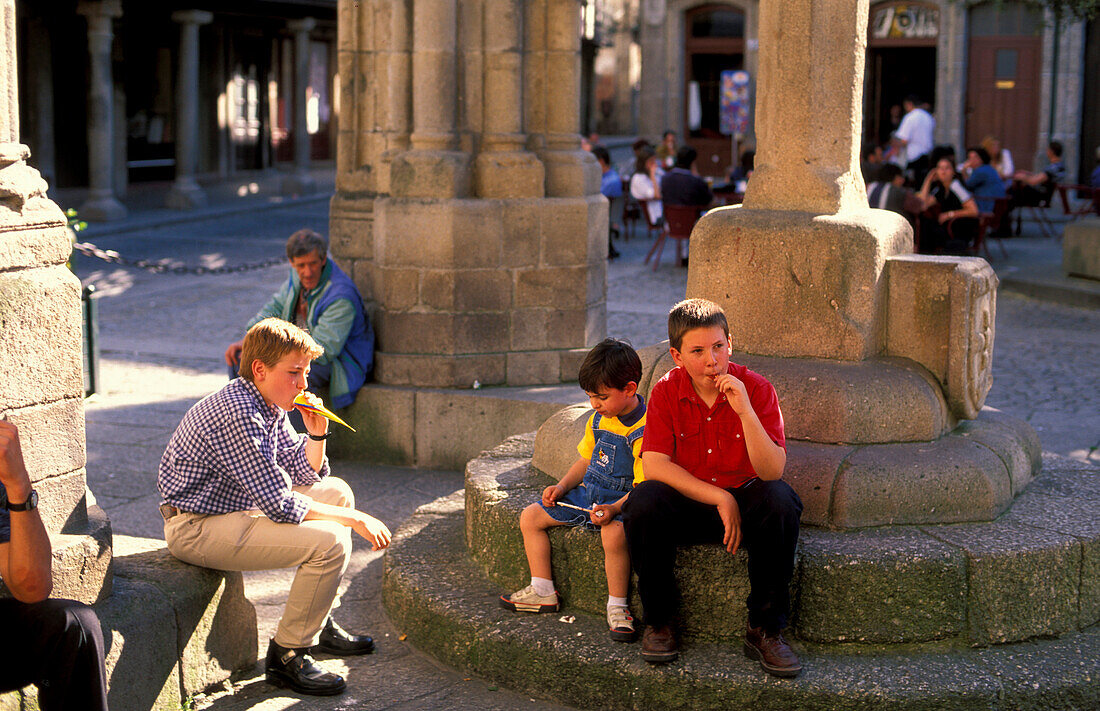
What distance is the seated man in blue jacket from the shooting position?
6.26 meters

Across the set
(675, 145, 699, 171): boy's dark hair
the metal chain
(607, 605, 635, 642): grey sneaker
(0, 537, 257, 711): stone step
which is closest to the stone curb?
the metal chain

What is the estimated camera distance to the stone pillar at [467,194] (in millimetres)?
6648

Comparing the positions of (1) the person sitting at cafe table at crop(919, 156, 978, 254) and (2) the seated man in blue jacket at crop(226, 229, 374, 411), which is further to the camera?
(1) the person sitting at cafe table at crop(919, 156, 978, 254)

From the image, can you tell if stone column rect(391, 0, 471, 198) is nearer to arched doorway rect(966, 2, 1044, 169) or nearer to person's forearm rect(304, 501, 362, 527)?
person's forearm rect(304, 501, 362, 527)

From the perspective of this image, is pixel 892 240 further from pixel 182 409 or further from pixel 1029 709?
pixel 182 409

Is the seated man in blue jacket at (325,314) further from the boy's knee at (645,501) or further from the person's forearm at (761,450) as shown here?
the person's forearm at (761,450)

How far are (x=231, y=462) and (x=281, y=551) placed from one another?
12.1 inches

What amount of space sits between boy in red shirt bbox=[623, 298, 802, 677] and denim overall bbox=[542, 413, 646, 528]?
24 cm

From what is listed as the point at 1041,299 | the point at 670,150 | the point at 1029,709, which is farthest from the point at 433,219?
the point at 670,150

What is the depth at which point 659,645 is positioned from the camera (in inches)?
146

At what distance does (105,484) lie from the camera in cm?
602

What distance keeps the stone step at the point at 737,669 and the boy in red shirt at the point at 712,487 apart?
3.0 inches

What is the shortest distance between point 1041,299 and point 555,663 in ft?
29.4

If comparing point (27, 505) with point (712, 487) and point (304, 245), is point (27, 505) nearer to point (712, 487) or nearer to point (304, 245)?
point (712, 487)
